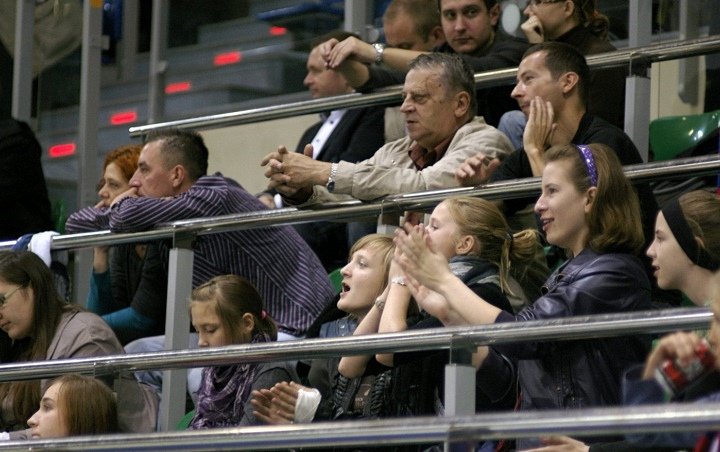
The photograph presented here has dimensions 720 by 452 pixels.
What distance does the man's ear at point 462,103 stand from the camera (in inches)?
191

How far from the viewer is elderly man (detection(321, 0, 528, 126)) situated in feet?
17.2

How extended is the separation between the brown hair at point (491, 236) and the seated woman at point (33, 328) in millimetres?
1276

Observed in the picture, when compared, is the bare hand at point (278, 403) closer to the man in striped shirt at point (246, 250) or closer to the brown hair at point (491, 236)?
the brown hair at point (491, 236)

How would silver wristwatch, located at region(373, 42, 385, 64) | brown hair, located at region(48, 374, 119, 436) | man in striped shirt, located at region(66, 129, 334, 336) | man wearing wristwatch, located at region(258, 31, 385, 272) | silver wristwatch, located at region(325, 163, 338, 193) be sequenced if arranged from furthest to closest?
A: man wearing wristwatch, located at region(258, 31, 385, 272)
silver wristwatch, located at region(373, 42, 385, 64)
man in striped shirt, located at region(66, 129, 334, 336)
silver wristwatch, located at region(325, 163, 338, 193)
brown hair, located at region(48, 374, 119, 436)

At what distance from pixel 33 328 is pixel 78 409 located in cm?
86

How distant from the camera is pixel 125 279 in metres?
6.00

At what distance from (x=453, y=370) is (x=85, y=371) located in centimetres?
133

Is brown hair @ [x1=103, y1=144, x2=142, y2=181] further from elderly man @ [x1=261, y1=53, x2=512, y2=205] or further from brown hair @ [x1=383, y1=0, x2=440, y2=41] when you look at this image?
elderly man @ [x1=261, y1=53, x2=512, y2=205]

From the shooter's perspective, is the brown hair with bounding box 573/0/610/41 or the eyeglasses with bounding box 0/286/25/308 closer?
the eyeglasses with bounding box 0/286/25/308

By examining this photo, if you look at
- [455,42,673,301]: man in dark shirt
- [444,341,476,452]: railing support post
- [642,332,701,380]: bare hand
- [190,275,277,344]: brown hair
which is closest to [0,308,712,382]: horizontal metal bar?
[444,341,476,452]: railing support post

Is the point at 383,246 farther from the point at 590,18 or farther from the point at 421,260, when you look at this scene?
the point at 590,18

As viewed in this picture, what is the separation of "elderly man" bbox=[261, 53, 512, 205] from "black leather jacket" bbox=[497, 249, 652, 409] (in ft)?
3.74

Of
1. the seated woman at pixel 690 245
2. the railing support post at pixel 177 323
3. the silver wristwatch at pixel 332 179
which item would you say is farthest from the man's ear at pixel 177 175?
the seated woman at pixel 690 245

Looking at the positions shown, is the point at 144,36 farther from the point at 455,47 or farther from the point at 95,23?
the point at 455,47
